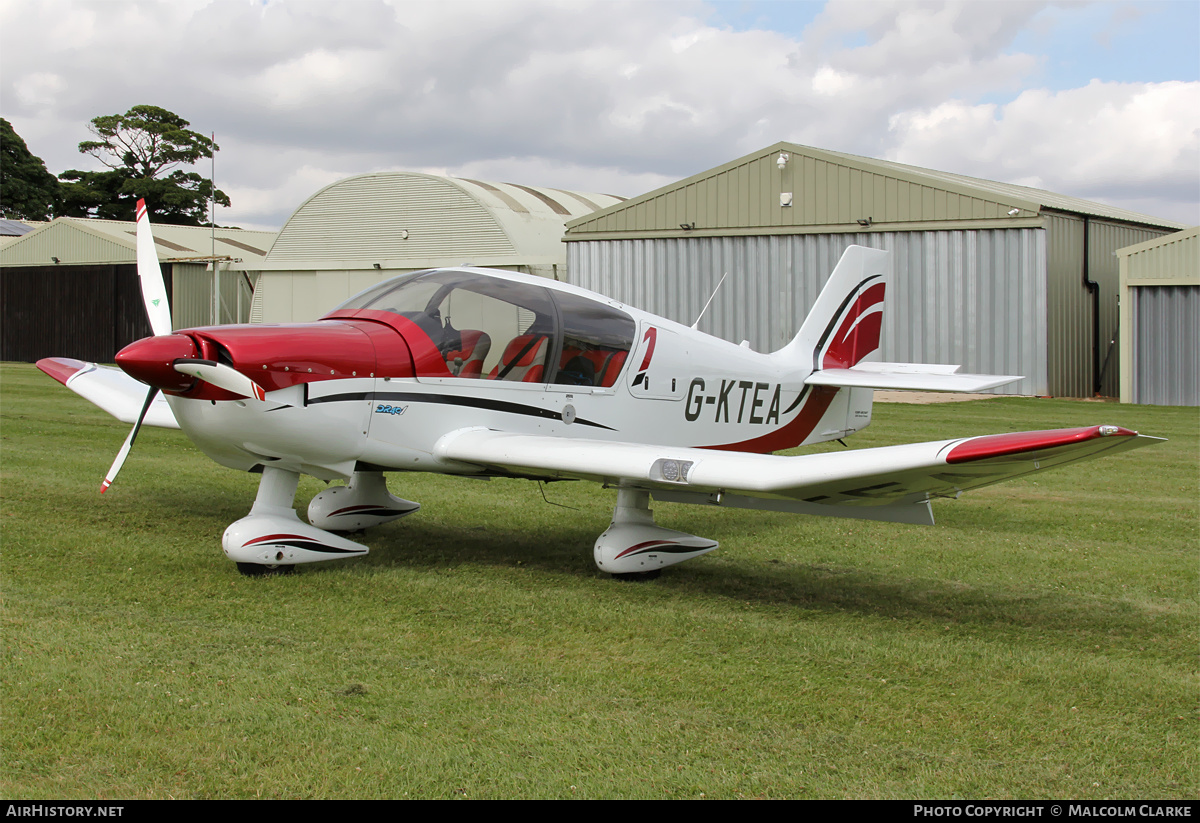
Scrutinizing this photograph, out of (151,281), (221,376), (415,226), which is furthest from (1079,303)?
(221,376)

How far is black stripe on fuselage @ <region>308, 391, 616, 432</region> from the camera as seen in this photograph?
253 inches

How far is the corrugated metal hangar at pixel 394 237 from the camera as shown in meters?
28.9

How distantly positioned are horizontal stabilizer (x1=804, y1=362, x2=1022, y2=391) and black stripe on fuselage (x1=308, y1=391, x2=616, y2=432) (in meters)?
2.40

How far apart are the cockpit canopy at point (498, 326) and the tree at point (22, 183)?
199 ft

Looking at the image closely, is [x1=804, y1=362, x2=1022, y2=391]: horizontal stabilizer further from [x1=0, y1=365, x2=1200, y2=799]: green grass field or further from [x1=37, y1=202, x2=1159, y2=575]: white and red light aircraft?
[x1=0, y1=365, x2=1200, y2=799]: green grass field

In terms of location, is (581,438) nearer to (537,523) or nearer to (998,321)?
(537,523)

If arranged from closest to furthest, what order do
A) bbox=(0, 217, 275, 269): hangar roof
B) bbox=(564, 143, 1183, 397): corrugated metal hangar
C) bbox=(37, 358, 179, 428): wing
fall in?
bbox=(37, 358, 179, 428): wing → bbox=(564, 143, 1183, 397): corrugated metal hangar → bbox=(0, 217, 275, 269): hangar roof

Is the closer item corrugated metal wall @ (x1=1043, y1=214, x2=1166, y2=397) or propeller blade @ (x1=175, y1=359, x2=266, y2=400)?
propeller blade @ (x1=175, y1=359, x2=266, y2=400)

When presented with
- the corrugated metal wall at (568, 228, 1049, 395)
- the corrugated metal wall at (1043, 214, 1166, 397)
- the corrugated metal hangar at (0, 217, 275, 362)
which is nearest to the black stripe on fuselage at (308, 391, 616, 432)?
the corrugated metal wall at (568, 228, 1049, 395)

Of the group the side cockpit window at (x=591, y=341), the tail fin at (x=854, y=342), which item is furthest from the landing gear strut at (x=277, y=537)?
the tail fin at (x=854, y=342)

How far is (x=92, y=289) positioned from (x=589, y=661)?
34.4 metres

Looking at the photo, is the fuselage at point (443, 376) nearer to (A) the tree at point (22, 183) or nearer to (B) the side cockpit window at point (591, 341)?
(B) the side cockpit window at point (591, 341)

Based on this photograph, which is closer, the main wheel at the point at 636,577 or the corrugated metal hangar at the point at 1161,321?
the main wheel at the point at 636,577

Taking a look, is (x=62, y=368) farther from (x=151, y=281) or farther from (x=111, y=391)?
(x=151, y=281)
